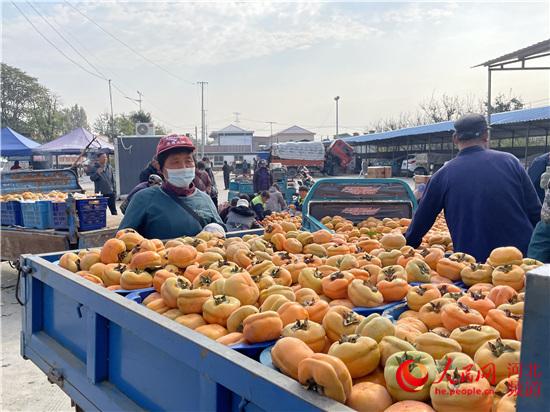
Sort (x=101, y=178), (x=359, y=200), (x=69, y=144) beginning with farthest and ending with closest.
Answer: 1. (x=69, y=144)
2. (x=101, y=178)
3. (x=359, y=200)

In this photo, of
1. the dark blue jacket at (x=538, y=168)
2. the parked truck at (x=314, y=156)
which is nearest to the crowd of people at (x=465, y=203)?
the dark blue jacket at (x=538, y=168)

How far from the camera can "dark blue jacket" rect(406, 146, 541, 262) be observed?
3447mm

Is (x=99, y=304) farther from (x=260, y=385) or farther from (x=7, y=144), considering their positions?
(x=7, y=144)

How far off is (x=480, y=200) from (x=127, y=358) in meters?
2.65

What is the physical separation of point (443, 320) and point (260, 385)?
76 centimetres

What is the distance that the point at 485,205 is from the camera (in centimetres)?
345

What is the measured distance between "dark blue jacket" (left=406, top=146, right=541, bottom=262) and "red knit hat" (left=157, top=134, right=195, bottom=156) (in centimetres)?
201

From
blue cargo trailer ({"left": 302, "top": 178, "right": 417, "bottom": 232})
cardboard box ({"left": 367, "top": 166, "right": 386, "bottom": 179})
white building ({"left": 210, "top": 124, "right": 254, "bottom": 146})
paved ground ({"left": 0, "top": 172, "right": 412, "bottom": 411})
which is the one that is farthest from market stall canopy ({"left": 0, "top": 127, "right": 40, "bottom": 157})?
white building ({"left": 210, "top": 124, "right": 254, "bottom": 146})

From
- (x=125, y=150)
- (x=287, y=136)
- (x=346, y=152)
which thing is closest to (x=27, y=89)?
(x=346, y=152)

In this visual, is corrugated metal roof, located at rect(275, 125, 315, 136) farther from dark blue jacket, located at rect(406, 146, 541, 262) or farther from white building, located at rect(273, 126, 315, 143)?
dark blue jacket, located at rect(406, 146, 541, 262)

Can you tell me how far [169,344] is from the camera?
1.75m

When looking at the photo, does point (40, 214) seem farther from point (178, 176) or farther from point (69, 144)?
point (69, 144)

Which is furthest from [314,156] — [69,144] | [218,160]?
[218,160]

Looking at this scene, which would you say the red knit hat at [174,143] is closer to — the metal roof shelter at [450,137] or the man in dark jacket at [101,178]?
the man in dark jacket at [101,178]
